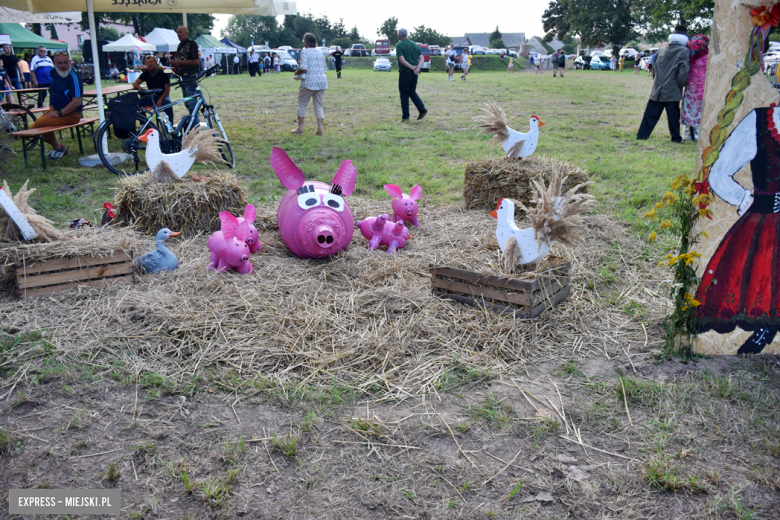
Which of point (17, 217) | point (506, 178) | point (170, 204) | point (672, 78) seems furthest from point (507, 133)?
point (672, 78)

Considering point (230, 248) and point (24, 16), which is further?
point (24, 16)

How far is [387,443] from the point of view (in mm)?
2486

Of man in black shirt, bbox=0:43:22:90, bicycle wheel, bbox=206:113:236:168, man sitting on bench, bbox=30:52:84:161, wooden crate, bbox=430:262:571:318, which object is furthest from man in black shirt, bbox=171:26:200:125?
man in black shirt, bbox=0:43:22:90

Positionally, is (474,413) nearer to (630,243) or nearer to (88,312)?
(88,312)

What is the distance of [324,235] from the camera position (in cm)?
410

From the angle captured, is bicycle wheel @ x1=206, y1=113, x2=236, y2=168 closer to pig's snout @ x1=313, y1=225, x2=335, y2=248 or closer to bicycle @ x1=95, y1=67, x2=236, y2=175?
bicycle @ x1=95, y1=67, x2=236, y2=175

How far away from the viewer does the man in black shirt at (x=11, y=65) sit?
53.6 ft

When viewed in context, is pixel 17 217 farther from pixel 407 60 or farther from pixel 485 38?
pixel 485 38

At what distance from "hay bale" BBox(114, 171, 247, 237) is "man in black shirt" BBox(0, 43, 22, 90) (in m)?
15.5

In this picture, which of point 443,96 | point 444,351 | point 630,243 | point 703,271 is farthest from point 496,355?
point 443,96

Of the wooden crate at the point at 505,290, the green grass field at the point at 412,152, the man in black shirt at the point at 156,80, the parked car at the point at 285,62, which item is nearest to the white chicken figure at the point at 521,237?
the wooden crate at the point at 505,290

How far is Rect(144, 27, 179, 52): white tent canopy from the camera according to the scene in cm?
3397

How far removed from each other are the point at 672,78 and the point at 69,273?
9060mm

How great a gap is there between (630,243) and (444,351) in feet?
8.67
